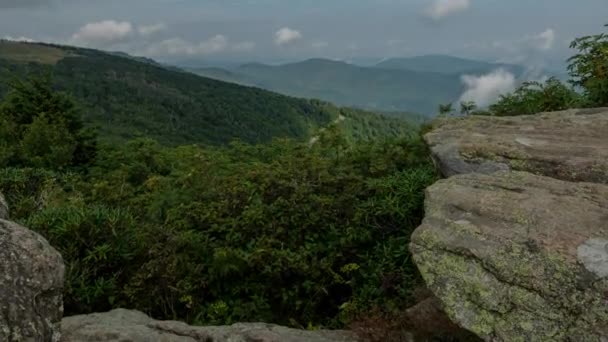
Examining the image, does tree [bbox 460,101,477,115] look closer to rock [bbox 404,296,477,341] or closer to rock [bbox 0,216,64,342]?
rock [bbox 404,296,477,341]

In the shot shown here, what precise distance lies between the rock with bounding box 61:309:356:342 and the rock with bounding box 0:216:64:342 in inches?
38.6

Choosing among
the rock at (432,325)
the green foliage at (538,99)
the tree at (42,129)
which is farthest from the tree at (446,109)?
the tree at (42,129)

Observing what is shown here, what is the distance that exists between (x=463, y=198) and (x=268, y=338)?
2.89 meters

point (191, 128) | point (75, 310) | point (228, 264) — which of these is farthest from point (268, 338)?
point (191, 128)

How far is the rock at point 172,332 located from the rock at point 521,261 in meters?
1.72

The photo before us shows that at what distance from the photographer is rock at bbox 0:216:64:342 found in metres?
4.98

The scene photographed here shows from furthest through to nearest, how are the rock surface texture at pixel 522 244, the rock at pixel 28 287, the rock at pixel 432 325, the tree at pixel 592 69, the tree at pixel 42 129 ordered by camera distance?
the tree at pixel 42 129 → the tree at pixel 592 69 → the rock at pixel 432 325 → the rock surface texture at pixel 522 244 → the rock at pixel 28 287

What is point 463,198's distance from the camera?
6.59 metres

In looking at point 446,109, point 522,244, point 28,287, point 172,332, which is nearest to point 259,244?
point 172,332

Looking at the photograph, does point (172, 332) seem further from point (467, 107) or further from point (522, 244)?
point (467, 107)

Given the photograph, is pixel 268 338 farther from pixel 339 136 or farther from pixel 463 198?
pixel 339 136

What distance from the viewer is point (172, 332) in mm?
6832

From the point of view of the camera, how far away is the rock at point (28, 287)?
4.98 meters

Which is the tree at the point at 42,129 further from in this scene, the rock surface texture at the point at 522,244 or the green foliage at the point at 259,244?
the rock surface texture at the point at 522,244
